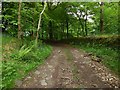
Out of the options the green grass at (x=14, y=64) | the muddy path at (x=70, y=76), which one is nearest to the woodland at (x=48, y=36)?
the green grass at (x=14, y=64)

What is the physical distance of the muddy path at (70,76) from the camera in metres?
10.7

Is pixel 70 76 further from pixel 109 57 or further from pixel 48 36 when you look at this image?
pixel 48 36

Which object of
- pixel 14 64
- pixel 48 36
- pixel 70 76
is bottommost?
pixel 70 76

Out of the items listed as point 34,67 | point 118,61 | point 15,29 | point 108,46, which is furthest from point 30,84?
point 15,29

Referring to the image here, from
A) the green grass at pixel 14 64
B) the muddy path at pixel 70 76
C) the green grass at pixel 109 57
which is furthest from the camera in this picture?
the green grass at pixel 109 57

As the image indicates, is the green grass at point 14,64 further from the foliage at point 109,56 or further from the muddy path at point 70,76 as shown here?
the foliage at point 109,56

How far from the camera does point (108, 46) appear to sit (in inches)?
709

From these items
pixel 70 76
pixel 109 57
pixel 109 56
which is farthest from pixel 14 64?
pixel 109 56

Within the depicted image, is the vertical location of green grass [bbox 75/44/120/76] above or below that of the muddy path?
above

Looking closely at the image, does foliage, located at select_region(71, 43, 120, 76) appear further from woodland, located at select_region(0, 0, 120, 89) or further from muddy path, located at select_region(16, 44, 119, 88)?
muddy path, located at select_region(16, 44, 119, 88)

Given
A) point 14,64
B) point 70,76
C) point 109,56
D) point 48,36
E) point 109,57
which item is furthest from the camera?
point 48,36

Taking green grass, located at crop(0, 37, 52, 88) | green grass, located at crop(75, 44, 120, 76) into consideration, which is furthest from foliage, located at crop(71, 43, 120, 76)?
green grass, located at crop(0, 37, 52, 88)

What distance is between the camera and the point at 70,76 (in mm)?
11852

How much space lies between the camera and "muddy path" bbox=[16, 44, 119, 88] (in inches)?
422
